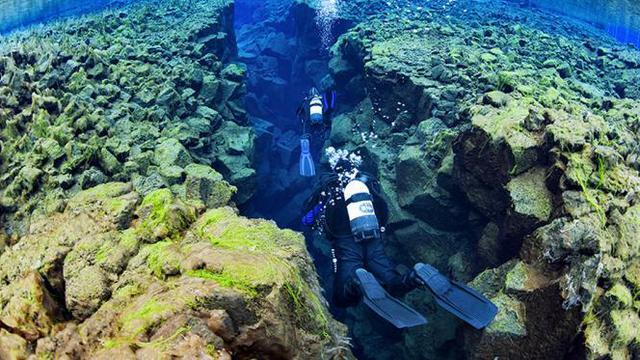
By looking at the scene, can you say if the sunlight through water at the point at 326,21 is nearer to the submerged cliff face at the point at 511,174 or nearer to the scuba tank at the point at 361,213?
the submerged cliff face at the point at 511,174

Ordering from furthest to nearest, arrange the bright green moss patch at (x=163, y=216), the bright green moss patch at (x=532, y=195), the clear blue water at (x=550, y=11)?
1. the clear blue water at (x=550, y=11)
2. the bright green moss patch at (x=532, y=195)
3. the bright green moss patch at (x=163, y=216)

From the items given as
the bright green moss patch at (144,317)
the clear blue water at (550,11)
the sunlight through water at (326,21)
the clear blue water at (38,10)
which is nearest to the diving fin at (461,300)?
the bright green moss patch at (144,317)

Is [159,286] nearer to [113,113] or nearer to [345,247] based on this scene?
[345,247]

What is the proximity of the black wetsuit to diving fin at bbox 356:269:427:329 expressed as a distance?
671mm

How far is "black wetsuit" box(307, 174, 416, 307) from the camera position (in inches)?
274

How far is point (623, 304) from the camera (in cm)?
499

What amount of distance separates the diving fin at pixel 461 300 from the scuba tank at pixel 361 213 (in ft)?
3.55

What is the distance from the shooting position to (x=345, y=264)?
7180 mm

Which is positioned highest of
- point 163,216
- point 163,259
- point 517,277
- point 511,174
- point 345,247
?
point 163,259

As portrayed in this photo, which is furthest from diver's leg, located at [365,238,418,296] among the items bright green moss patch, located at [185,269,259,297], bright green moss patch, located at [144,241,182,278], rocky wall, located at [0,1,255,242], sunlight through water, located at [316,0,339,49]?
sunlight through water, located at [316,0,339,49]

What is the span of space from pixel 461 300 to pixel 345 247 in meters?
2.34

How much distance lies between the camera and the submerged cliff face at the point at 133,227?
9.29ft

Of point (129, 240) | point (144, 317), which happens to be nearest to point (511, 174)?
point (129, 240)

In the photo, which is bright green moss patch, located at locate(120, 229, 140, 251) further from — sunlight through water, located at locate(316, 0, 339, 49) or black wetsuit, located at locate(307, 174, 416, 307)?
sunlight through water, located at locate(316, 0, 339, 49)
